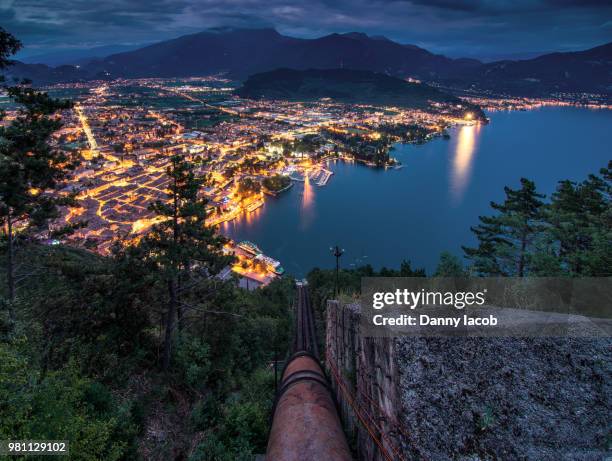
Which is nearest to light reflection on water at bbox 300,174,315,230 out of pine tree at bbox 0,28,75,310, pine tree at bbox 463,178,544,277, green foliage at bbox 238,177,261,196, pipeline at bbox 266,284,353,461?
green foliage at bbox 238,177,261,196

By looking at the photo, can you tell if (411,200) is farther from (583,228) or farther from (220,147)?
(220,147)

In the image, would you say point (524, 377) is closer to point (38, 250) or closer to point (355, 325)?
point (355, 325)

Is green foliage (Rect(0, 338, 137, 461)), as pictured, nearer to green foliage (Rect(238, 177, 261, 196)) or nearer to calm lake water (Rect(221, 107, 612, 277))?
calm lake water (Rect(221, 107, 612, 277))

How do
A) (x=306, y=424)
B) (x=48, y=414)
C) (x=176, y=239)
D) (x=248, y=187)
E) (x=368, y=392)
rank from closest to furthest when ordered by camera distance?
(x=306, y=424)
(x=368, y=392)
(x=48, y=414)
(x=176, y=239)
(x=248, y=187)

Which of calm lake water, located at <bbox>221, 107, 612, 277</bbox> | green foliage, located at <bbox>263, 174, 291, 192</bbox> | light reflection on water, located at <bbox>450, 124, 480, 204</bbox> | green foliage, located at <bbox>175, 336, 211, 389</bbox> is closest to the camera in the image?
green foliage, located at <bbox>175, 336, 211, 389</bbox>

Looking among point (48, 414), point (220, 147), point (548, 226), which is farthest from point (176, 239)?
point (220, 147)
